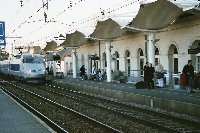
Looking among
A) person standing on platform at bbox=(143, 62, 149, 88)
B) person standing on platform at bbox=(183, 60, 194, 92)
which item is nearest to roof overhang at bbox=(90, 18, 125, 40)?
person standing on platform at bbox=(143, 62, 149, 88)

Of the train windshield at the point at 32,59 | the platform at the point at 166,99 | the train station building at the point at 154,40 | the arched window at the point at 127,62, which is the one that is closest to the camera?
the platform at the point at 166,99

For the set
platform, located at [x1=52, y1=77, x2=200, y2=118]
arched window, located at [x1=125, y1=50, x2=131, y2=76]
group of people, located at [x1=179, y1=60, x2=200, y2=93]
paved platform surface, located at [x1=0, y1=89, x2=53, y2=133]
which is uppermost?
arched window, located at [x1=125, y1=50, x2=131, y2=76]

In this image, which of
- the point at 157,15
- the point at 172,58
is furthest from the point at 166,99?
the point at 172,58

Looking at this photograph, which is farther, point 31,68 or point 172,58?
point 31,68

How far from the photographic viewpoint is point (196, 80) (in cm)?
1973

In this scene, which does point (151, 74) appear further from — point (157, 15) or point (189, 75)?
point (189, 75)

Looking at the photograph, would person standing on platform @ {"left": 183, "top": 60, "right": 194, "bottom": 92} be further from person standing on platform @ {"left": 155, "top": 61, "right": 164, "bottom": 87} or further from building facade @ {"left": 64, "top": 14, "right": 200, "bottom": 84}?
person standing on platform @ {"left": 155, "top": 61, "right": 164, "bottom": 87}

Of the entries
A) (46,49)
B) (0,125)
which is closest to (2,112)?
(0,125)

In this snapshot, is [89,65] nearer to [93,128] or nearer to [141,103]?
[141,103]

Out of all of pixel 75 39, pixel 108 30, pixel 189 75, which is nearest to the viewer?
pixel 189 75

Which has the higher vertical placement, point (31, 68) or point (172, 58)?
point (172, 58)

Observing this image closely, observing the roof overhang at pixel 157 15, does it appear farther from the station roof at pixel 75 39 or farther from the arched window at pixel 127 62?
the station roof at pixel 75 39

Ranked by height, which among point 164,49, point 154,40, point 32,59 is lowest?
point 32,59

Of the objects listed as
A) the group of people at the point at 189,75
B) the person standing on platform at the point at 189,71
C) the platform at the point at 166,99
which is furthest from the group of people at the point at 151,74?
the person standing on platform at the point at 189,71
